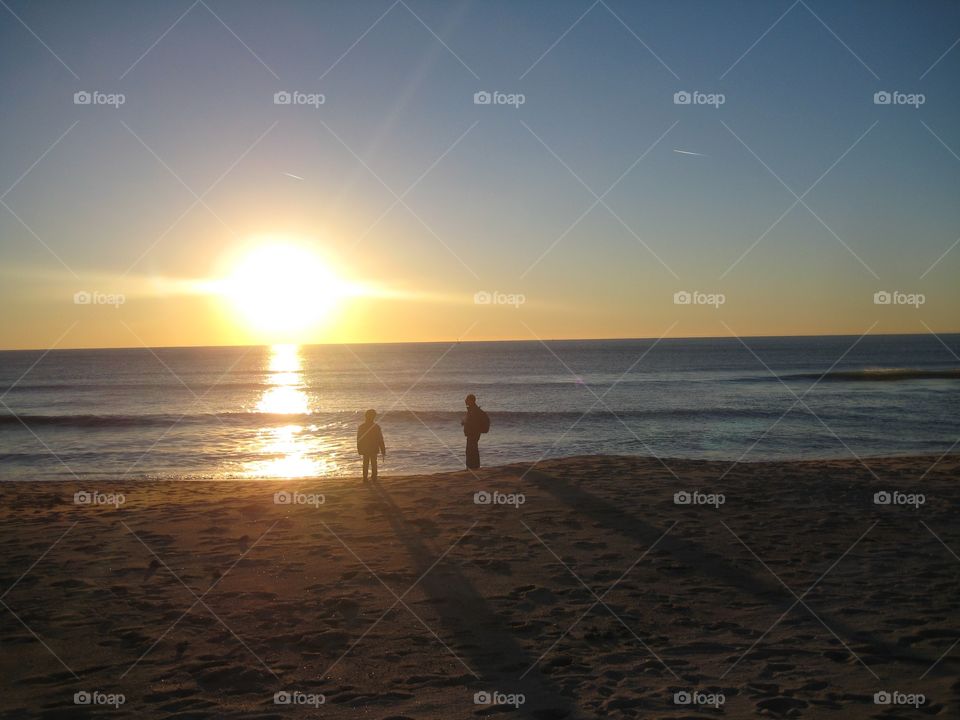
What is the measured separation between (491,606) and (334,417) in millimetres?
36323

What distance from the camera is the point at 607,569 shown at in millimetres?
8875

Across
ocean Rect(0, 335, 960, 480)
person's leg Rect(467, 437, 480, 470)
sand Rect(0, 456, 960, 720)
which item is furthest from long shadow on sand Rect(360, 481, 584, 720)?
ocean Rect(0, 335, 960, 480)

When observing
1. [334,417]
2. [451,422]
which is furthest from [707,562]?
[334,417]

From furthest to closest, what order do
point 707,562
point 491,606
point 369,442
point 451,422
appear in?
point 451,422, point 369,442, point 707,562, point 491,606

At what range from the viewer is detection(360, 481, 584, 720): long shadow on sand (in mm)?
5547

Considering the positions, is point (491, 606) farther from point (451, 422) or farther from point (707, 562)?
point (451, 422)

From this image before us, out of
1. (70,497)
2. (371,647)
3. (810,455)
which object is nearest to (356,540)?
(371,647)

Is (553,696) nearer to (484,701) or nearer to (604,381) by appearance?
(484,701)

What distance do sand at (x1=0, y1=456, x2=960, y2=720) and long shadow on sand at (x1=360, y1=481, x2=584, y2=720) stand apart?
0.09ft

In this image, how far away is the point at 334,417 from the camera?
140 feet

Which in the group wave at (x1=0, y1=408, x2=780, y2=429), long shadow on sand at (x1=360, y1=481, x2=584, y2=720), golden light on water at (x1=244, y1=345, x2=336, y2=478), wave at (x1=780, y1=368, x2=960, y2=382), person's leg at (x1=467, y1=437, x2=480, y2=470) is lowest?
long shadow on sand at (x1=360, y1=481, x2=584, y2=720)

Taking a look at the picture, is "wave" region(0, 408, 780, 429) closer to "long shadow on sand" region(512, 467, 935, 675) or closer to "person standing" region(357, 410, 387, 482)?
"person standing" region(357, 410, 387, 482)

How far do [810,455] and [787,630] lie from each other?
17.3 metres

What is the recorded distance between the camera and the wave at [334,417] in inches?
1452
